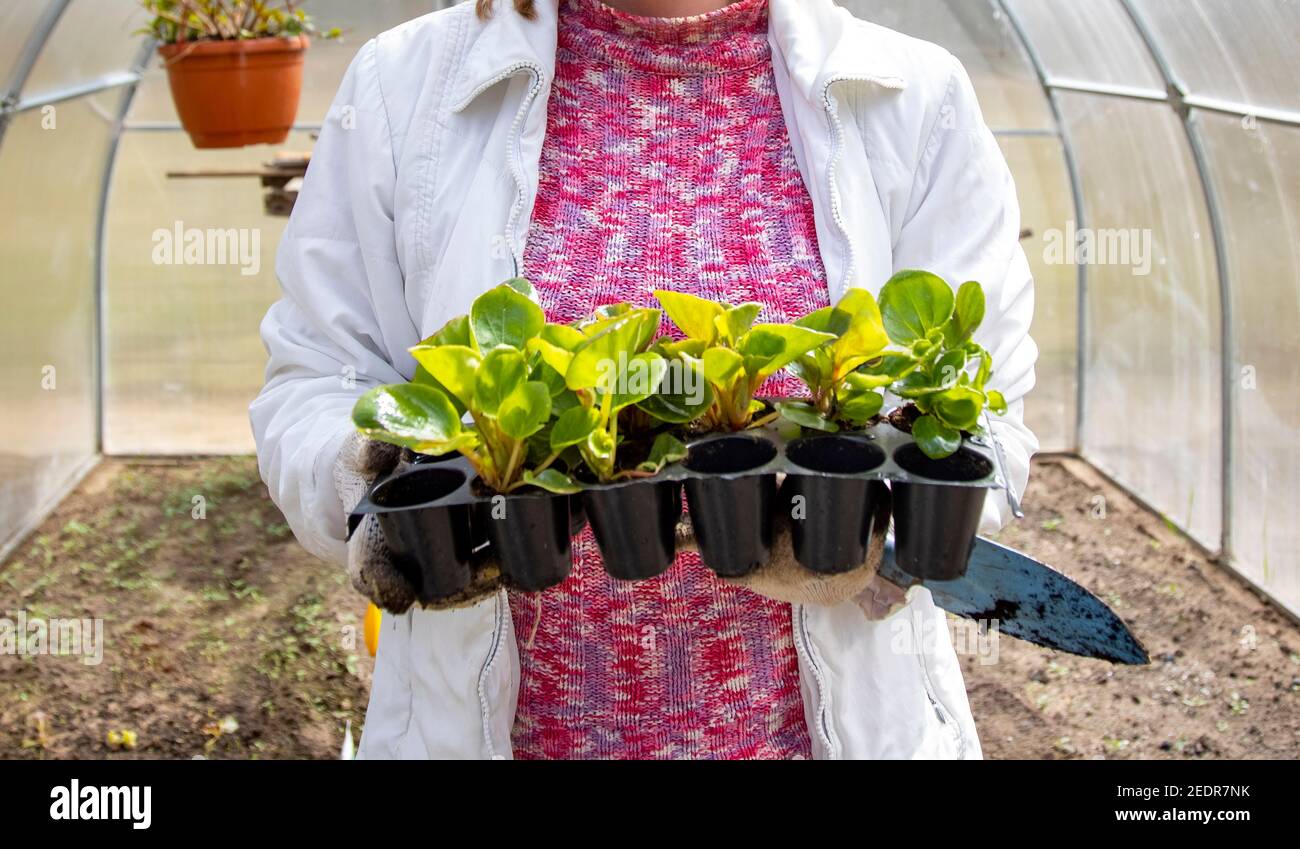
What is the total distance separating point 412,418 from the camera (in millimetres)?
1038

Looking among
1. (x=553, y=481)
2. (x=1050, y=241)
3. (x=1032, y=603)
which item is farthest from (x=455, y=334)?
(x=1050, y=241)

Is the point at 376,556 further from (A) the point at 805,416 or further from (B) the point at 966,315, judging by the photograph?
(B) the point at 966,315

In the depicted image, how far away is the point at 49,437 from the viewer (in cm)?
543

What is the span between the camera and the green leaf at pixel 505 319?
1.08 metres

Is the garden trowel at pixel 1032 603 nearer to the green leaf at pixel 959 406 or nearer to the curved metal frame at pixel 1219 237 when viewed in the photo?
the green leaf at pixel 959 406

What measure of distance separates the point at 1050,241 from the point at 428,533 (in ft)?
18.2

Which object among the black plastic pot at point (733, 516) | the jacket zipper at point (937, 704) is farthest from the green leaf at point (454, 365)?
the jacket zipper at point (937, 704)

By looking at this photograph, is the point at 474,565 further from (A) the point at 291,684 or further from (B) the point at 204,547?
(B) the point at 204,547

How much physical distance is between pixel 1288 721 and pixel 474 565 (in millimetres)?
3672

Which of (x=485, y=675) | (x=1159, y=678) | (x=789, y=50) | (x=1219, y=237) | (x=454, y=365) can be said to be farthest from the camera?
(x=1219, y=237)

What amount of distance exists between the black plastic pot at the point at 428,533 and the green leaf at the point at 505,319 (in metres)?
0.13

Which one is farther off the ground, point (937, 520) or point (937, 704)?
point (937, 520)

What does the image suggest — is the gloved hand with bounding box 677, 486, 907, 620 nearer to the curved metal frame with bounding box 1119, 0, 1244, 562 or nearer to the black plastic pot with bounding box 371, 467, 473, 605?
the black plastic pot with bounding box 371, 467, 473, 605

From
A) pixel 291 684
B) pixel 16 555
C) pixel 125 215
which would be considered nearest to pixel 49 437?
pixel 16 555
